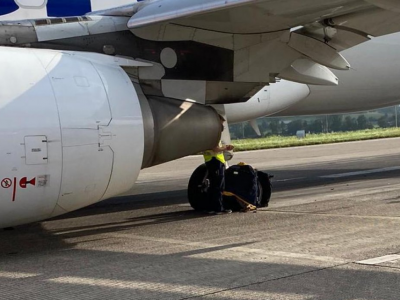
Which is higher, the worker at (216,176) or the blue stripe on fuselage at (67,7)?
the blue stripe on fuselage at (67,7)

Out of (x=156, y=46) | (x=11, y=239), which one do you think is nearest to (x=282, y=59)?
(x=156, y=46)

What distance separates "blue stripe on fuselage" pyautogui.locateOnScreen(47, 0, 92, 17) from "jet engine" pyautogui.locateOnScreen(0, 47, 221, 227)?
1.71m

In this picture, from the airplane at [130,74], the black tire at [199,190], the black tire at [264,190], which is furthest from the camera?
the black tire at [264,190]

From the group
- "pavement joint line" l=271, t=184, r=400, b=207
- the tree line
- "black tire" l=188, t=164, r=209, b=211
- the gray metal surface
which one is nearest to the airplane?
the gray metal surface

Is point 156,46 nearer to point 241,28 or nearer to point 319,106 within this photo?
point 241,28

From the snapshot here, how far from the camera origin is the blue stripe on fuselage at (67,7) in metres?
8.73

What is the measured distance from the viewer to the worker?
9094 mm

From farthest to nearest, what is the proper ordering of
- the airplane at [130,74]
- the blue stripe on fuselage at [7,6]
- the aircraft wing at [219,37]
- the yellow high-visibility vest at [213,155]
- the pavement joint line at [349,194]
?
the pavement joint line at [349,194] < the yellow high-visibility vest at [213,155] < the blue stripe on fuselage at [7,6] < the aircraft wing at [219,37] < the airplane at [130,74]

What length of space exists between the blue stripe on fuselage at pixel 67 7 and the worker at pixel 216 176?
2360 millimetres

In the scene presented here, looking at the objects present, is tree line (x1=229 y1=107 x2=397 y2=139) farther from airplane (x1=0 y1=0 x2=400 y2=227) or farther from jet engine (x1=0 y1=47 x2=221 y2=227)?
jet engine (x1=0 y1=47 x2=221 y2=227)

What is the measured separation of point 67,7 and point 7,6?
0.88m

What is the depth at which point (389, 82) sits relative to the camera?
41.1ft

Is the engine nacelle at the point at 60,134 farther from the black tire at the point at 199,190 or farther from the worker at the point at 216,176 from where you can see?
the black tire at the point at 199,190

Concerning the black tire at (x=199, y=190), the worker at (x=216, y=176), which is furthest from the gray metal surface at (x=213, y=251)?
the worker at (x=216, y=176)
